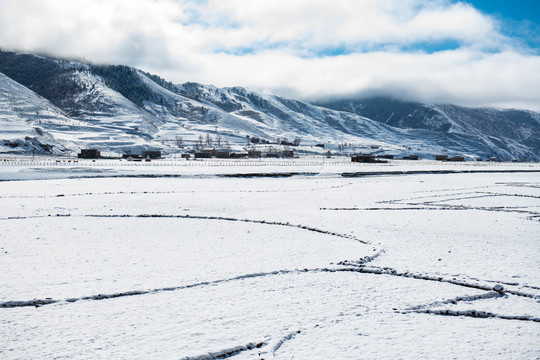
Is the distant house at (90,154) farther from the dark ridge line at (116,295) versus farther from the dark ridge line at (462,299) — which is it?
the dark ridge line at (462,299)

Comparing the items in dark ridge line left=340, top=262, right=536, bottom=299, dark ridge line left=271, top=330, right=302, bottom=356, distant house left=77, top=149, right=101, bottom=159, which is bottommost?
dark ridge line left=271, top=330, right=302, bottom=356

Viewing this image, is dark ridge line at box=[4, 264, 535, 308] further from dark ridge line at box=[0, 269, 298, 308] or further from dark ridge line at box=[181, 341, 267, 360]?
dark ridge line at box=[181, 341, 267, 360]

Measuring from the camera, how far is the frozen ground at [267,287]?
26.9 ft

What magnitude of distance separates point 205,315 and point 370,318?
12.0ft

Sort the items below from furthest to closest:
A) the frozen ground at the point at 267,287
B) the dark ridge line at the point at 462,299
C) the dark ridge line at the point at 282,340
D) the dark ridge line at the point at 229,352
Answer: the dark ridge line at the point at 462,299 < the frozen ground at the point at 267,287 < the dark ridge line at the point at 282,340 < the dark ridge line at the point at 229,352

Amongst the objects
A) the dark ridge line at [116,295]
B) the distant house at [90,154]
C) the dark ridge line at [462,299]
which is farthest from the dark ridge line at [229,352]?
the distant house at [90,154]

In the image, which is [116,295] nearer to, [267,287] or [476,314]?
[267,287]

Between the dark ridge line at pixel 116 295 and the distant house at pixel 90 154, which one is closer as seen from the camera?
the dark ridge line at pixel 116 295

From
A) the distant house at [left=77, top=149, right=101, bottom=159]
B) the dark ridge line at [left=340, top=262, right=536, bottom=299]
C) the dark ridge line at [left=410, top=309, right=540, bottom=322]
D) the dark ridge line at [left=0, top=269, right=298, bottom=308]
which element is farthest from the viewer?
the distant house at [left=77, top=149, right=101, bottom=159]

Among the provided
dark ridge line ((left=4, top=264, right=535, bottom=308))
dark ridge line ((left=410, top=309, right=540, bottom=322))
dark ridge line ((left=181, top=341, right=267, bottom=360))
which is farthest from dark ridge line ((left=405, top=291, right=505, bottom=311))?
dark ridge line ((left=181, top=341, right=267, bottom=360))

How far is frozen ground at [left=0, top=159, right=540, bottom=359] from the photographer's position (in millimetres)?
8195

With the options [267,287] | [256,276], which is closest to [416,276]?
[267,287]

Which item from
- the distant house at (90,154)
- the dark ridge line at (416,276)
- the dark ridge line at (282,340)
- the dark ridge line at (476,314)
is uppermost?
the distant house at (90,154)

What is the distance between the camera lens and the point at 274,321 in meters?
9.18
